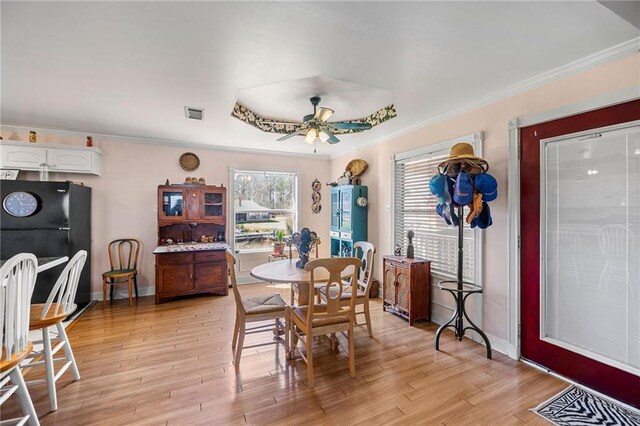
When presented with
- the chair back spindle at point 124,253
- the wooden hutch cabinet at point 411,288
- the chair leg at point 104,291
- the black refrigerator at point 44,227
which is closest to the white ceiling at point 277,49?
the black refrigerator at point 44,227

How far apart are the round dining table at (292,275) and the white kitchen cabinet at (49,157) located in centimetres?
321

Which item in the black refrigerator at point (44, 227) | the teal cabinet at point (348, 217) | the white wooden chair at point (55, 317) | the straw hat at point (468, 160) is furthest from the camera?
the teal cabinet at point (348, 217)

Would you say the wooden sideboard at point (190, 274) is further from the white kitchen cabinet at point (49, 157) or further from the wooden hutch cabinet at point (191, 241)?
the white kitchen cabinet at point (49, 157)

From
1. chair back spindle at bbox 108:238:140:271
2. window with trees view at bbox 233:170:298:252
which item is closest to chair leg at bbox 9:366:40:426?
chair back spindle at bbox 108:238:140:271

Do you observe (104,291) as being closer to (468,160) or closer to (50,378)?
(50,378)

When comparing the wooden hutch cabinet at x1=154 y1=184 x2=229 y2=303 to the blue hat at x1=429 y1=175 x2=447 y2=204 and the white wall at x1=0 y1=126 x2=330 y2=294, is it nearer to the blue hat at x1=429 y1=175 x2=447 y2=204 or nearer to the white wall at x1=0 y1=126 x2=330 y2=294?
the white wall at x1=0 y1=126 x2=330 y2=294

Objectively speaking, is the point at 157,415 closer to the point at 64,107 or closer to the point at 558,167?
the point at 64,107

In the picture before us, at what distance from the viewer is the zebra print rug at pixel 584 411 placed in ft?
6.05

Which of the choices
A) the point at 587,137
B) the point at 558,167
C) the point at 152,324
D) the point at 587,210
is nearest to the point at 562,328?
the point at 587,210

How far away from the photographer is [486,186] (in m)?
2.54

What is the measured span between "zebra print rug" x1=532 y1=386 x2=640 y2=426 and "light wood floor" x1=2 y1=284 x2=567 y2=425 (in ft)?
0.28

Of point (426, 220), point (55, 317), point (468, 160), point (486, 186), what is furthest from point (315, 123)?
point (55, 317)

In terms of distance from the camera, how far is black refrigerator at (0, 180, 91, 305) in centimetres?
340

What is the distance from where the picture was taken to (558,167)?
2.35m
